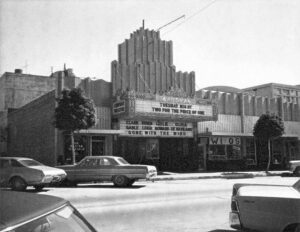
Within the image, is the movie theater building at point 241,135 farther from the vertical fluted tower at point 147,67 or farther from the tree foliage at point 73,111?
the tree foliage at point 73,111

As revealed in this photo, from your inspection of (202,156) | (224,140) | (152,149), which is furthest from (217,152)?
(152,149)

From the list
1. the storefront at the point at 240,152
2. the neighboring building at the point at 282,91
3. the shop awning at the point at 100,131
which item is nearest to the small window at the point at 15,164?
the shop awning at the point at 100,131

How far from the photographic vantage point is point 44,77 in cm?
3741

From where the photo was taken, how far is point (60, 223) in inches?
99.1

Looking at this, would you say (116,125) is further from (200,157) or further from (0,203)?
(0,203)

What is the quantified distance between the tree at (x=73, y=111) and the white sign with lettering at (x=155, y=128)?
471 centimetres

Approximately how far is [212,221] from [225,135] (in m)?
20.6

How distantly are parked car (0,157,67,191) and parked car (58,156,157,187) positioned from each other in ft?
5.91

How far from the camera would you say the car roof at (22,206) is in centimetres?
204

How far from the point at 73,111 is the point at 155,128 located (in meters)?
7.37

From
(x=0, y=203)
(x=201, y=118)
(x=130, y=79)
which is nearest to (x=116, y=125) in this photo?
(x=130, y=79)

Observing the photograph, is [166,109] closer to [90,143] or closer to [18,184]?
[90,143]

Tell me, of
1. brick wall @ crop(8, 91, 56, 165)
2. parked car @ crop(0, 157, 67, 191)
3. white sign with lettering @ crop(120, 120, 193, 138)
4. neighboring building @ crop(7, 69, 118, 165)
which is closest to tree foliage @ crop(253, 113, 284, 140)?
white sign with lettering @ crop(120, 120, 193, 138)

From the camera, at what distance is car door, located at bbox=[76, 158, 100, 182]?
17094 mm
